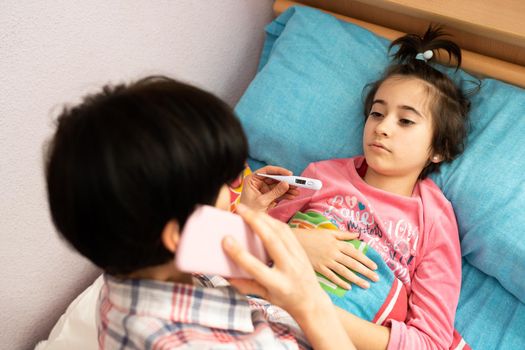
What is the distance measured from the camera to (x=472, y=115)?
1.21 meters

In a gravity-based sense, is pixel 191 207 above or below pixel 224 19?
below

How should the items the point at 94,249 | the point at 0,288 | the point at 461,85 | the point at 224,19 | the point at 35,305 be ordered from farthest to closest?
the point at 224,19 < the point at 461,85 < the point at 35,305 < the point at 0,288 < the point at 94,249

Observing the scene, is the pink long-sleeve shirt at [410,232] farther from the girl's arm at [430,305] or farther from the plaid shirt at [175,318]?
the plaid shirt at [175,318]

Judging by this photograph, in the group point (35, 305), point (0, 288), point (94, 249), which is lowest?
point (35, 305)

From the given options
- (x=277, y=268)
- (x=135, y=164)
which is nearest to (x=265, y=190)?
(x=277, y=268)

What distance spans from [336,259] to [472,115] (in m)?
0.59

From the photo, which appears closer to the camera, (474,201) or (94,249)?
(94,249)

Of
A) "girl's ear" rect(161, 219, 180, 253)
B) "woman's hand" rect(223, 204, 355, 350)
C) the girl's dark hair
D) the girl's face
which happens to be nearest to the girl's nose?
the girl's face

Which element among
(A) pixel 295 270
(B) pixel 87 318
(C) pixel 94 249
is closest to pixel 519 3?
(A) pixel 295 270

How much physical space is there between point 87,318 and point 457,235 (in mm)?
950

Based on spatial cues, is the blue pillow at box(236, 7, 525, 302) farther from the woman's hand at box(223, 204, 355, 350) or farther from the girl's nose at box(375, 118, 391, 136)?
the woman's hand at box(223, 204, 355, 350)

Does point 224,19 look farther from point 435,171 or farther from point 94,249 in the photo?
point 94,249

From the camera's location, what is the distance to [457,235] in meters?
1.10

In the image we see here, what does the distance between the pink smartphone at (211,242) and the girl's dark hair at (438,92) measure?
73 cm
